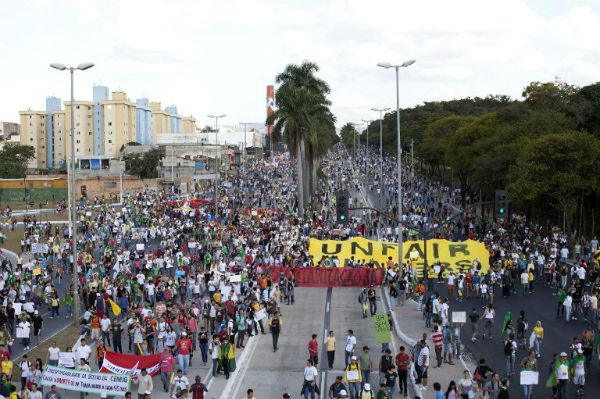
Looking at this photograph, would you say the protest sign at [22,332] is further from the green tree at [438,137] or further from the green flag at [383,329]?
the green tree at [438,137]

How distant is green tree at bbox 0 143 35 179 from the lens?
12025 cm

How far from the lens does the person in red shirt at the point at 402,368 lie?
1809 centimetres

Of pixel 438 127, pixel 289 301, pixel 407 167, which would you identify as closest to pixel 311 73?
pixel 438 127

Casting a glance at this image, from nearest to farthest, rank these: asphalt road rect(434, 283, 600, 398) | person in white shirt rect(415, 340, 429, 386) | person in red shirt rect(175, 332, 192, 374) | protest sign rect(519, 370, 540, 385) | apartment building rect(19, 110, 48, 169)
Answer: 1. protest sign rect(519, 370, 540, 385)
2. person in white shirt rect(415, 340, 429, 386)
3. person in red shirt rect(175, 332, 192, 374)
4. asphalt road rect(434, 283, 600, 398)
5. apartment building rect(19, 110, 48, 169)

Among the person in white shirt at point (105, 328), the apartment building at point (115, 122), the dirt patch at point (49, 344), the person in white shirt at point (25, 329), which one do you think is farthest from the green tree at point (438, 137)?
the apartment building at point (115, 122)

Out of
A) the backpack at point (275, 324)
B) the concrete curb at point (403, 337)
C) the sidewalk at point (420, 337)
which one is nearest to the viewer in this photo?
the concrete curb at point (403, 337)

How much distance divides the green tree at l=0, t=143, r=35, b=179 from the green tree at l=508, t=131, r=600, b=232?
3704 inches

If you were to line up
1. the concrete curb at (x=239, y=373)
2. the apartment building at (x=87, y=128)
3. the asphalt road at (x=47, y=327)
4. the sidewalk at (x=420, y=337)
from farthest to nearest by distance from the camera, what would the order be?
the apartment building at (x=87, y=128) < the asphalt road at (x=47, y=327) < the sidewalk at (x=420, y=337) < the concrete curb at (x=239, y=373)

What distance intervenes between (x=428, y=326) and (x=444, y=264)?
10.4m

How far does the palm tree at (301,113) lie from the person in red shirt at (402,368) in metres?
41.0

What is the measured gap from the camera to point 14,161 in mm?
128250

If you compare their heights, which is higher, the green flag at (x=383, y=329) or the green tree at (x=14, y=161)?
the green tree at (x=14, y=161)

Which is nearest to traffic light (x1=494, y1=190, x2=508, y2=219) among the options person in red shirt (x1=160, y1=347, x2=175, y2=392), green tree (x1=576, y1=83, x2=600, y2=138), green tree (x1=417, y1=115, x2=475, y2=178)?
person in red shirt (x1=160, y1=347, x2=175, y2=392)

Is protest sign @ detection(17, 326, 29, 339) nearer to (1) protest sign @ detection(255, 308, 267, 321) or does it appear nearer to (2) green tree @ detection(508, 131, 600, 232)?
(1) protest sign @ detection(255, 308, 267, 321)
